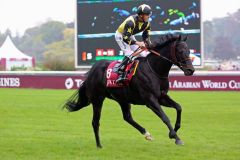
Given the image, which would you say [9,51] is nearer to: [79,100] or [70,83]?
[70,83]

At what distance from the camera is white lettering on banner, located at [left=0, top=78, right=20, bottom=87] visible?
104 ft

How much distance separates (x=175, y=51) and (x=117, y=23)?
16.5m

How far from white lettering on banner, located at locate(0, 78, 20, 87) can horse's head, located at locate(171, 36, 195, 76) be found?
23147 mm

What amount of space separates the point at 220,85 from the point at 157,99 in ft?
60.6

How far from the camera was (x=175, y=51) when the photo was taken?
9289mm

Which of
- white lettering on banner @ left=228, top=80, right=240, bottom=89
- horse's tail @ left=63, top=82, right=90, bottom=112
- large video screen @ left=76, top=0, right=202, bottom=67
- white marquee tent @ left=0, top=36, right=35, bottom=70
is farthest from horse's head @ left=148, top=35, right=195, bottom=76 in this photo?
white marquee tent @ left=0, top=36, right=35, bottom=70

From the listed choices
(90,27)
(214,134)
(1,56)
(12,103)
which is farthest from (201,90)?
(1,56)

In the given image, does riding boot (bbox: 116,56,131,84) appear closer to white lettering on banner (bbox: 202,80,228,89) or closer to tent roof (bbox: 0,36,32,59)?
white lettering on banner (bbox: 202,80,228,89)

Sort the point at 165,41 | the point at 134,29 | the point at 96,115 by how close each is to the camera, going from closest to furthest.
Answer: the point at 165,41 < the point at 134,29 < the point at 96,115

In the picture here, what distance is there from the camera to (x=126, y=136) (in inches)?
446

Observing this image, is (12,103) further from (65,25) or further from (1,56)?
(65,25)

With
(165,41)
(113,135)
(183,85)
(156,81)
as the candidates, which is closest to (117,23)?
(183,85)

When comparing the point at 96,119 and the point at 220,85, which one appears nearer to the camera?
the point at 96,119

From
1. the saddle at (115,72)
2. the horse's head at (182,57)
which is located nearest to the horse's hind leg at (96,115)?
the saddle at (115,72)
